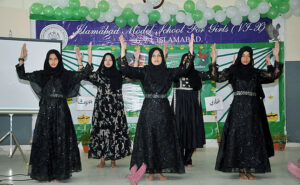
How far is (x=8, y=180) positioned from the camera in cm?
461

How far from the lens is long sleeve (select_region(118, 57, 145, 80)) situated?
14.7 ft

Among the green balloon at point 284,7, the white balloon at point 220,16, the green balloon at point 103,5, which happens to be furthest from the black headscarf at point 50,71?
the green balloon at point 284,7

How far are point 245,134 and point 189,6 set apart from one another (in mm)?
3366

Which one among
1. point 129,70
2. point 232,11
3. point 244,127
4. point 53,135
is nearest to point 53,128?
point 53,135

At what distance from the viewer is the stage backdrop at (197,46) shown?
25.1 feet

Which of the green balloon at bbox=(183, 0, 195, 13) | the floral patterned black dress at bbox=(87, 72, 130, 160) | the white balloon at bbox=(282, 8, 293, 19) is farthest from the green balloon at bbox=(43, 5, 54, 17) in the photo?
the white balloon at bbox=(282, 8, 293, 19)

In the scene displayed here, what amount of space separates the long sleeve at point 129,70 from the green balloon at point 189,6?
119 inches

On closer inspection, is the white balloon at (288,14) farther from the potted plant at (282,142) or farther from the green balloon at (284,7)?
the potted plant at (282,142)

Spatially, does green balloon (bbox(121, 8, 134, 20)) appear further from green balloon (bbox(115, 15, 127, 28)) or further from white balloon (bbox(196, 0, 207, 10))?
white balloon (bbox(196, 0, 207, 10))

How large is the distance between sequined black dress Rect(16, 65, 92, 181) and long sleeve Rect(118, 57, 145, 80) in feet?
2.41

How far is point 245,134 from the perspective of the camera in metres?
4.59

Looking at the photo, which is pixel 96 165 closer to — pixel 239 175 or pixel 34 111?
pixel 34 111

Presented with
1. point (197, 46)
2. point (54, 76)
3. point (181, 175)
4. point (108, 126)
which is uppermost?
point (197, 46)

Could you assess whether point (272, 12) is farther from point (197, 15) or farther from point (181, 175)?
point (181, 175)
